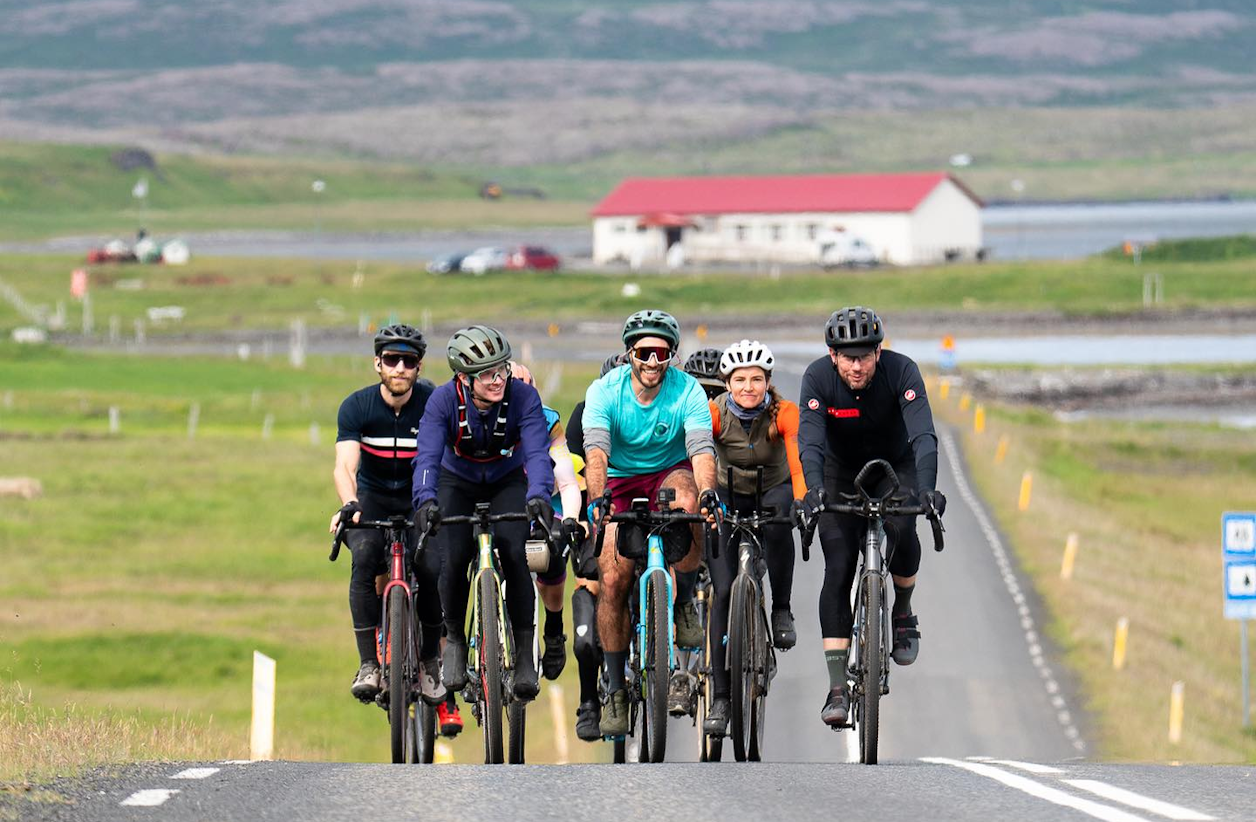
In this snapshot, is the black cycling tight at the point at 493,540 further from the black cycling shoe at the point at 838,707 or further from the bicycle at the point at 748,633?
the black cycling shoe at the point at 838,707

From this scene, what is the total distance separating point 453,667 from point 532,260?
10753 centimetres

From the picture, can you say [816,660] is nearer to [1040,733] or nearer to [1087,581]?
[1040,733]

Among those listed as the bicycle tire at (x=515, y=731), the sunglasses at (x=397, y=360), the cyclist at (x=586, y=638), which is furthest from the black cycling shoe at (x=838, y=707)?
the sunglasses at (x=397, y=360)

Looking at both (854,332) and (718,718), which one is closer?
(854,332)

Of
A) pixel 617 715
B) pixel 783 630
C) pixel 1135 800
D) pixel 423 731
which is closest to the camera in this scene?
pixel 1135 800

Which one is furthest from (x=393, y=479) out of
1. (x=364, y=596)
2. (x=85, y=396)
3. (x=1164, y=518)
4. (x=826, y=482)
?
(x=85, y=396)

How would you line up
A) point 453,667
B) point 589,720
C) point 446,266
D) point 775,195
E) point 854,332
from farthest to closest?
point 775,195
point 446,266
point 589,720
point 453,667
point 854,332

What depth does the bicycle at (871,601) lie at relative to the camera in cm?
1269

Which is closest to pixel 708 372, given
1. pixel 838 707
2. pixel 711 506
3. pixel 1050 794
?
pixel 711 506

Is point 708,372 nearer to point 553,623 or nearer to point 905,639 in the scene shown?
point 553,623

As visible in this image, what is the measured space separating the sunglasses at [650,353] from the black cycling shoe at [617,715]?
2091 millimetres

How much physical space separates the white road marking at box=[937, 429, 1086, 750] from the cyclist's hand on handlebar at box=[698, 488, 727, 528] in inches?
626

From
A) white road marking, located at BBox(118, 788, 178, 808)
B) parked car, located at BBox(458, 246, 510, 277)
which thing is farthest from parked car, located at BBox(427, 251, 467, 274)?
white road marking, located at BBox(118, 788, 178, 808)

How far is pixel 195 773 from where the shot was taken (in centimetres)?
1105
